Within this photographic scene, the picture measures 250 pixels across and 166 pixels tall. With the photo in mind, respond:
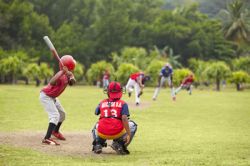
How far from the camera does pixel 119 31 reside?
79250 millimetres

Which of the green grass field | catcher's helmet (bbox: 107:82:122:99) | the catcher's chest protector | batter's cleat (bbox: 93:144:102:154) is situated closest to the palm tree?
the green grass field

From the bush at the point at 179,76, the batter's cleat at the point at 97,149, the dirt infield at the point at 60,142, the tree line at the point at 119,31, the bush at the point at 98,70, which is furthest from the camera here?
the tree line at the point at 119,31

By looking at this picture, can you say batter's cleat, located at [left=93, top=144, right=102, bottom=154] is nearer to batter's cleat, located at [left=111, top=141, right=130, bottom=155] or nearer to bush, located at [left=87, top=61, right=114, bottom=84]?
batter's cleat, located at [left=111, top=141, right=130, bottom=155]

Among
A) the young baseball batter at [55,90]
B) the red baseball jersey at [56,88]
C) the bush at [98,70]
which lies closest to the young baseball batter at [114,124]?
the young baseball batter at [55,90]

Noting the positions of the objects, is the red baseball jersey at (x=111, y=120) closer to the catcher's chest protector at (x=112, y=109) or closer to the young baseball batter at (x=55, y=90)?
the catcher's chest protector at (x=112, y=109)

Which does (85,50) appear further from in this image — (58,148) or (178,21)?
(58,148)

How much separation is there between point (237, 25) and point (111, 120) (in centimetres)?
7660

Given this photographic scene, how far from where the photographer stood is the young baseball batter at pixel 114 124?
9997 mm

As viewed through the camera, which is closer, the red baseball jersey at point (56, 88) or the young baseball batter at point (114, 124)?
the young baseball batter at point (114, 124)

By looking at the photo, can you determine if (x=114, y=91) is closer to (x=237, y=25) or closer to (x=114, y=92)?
(x=114, y=92)

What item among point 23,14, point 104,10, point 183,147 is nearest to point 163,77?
point 183,147

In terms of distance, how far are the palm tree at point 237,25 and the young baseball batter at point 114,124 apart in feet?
250

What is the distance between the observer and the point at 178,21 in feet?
277

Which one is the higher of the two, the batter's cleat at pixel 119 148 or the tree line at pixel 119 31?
the tree line at pixel 119 31
